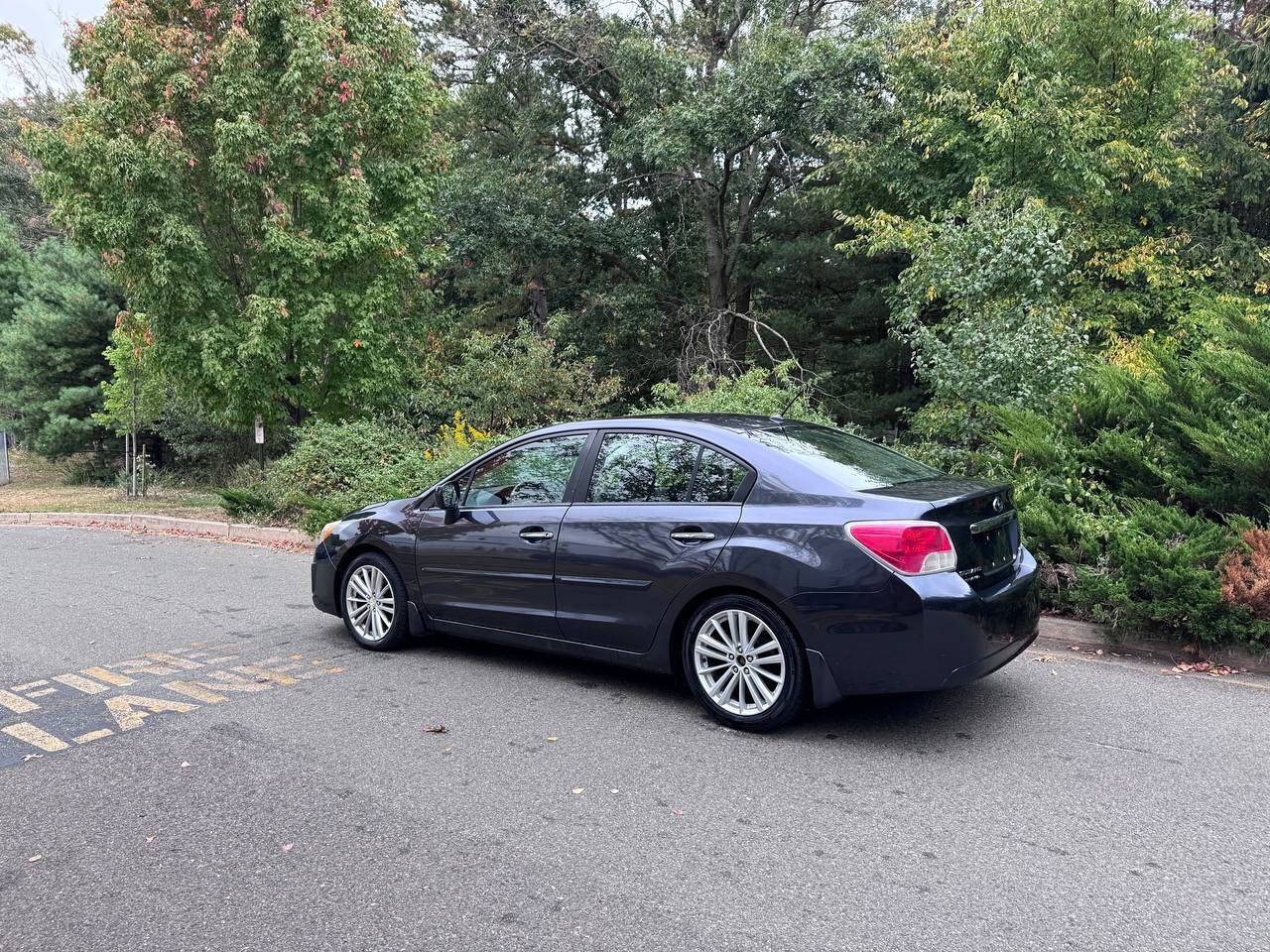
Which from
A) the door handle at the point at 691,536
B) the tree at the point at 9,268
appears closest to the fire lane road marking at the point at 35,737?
the door handle at the point at 691,536

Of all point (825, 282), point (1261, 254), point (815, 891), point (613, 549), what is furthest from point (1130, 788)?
point (825, 282)

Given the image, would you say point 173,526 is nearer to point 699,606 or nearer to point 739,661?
point 699,606

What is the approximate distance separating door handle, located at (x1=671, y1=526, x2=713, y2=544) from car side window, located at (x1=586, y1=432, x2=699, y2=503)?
0.69 ft

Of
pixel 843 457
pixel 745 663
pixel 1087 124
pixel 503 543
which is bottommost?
pixel 745 663

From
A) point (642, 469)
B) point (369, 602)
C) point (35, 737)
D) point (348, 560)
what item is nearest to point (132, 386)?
point (348, 560)

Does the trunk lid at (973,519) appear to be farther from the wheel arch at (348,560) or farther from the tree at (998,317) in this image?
the tree at (998,317)

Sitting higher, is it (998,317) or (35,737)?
(998,317)

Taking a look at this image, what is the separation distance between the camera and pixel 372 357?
1515cm

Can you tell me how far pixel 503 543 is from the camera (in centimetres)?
527

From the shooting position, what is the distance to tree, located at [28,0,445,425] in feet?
43.9

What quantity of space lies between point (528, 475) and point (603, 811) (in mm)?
2417

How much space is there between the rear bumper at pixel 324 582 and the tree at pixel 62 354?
62.1 ft

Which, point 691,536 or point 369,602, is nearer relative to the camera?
point 691,536

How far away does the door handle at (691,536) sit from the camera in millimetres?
4484
